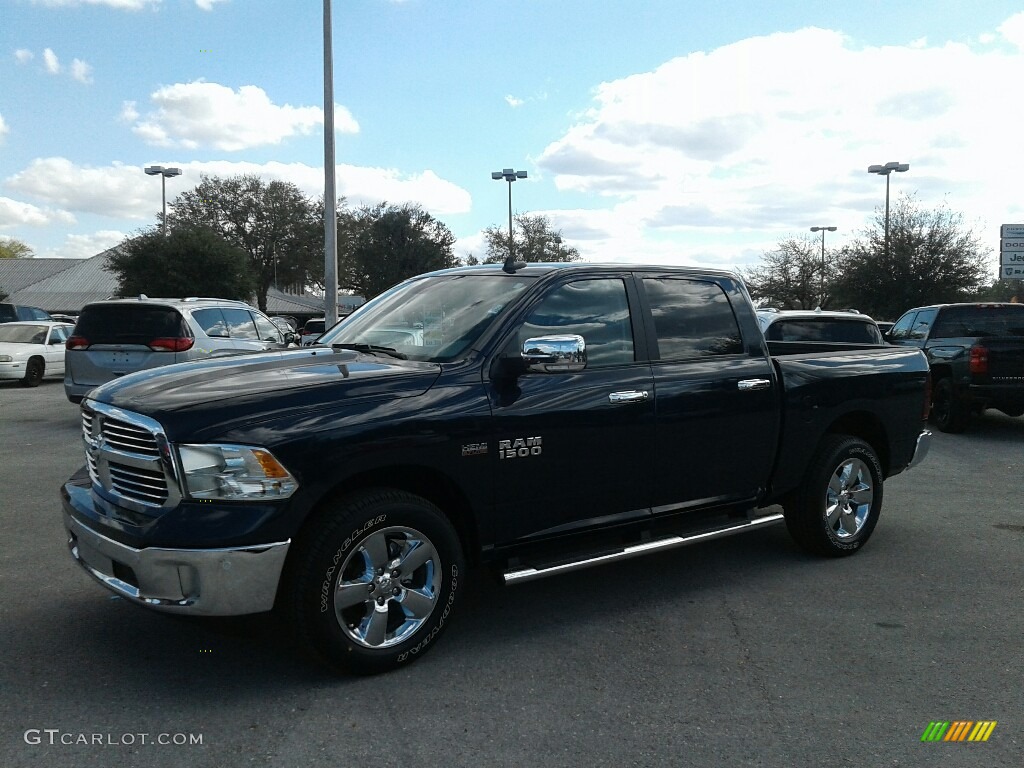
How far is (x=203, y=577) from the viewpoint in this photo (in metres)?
3.55

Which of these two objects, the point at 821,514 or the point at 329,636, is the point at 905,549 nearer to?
the point at 821,514

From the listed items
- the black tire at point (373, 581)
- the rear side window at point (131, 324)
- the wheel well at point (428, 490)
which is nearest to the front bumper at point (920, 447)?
the wheel well at point (428, 490)

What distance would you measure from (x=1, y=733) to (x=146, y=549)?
83cm

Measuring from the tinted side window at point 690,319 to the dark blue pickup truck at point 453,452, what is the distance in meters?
0.01

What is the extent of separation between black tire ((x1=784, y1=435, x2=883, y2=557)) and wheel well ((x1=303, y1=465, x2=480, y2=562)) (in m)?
2.53

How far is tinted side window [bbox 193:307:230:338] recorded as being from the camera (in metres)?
12.0

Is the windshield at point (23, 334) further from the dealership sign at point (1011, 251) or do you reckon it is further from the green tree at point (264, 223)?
the green tree at point (264, 223)

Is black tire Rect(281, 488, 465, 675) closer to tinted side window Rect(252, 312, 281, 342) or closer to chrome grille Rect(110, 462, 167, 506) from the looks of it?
chrome grille Rect(110, 462, 167, 506)

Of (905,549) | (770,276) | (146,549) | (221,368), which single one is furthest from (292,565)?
(770,276)

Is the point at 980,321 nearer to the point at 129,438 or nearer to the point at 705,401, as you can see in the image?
the point at 705,401

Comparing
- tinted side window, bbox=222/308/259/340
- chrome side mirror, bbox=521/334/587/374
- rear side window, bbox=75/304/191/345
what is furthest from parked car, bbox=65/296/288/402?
chrome side mirror, bbox=521/334/587/374

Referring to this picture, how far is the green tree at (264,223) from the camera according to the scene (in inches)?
2211

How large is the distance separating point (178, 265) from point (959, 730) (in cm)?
3883

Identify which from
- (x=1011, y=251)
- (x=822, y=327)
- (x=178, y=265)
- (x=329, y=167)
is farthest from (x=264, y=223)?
(x=822, y=327)
